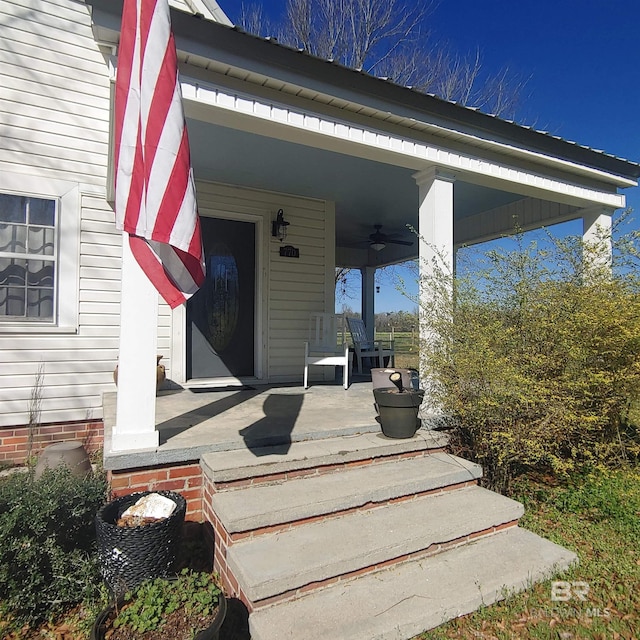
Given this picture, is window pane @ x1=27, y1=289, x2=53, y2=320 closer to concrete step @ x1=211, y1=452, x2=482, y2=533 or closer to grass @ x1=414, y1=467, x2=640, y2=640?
concrete step @ x1=211, y1=452, x2=482, y2=533

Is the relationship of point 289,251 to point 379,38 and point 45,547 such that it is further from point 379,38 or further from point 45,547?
point 379,38

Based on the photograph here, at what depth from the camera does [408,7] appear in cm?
1168

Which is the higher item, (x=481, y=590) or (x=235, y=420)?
(x=235, y=420)

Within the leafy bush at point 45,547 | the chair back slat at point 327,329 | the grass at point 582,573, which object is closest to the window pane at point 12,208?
the leafy bush at point 45,547

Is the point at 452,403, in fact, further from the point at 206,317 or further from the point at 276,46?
the point at 206,317

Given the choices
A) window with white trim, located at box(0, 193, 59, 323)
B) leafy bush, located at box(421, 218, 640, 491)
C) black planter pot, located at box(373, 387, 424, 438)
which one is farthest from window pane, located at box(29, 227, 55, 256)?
leafy bush, located at box(421, 218, 640, 491)

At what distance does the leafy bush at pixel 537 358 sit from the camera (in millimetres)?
3080

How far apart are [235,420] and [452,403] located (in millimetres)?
1636

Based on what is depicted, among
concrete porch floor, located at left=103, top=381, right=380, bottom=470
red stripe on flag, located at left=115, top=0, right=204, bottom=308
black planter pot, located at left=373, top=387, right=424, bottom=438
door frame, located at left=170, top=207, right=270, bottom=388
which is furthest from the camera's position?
door frame, located at left=170, top=207, right=270, bottom=388

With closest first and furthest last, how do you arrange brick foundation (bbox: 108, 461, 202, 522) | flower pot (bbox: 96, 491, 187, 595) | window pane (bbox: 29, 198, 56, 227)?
1. flower pot (bbox: 96, 491, 187, 595)
2. brick foundation (bbox: 108, 461, 202, 522)
3. window pane (bbox: 29, 198, 56, 227)

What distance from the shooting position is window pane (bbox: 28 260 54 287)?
4.18 metres

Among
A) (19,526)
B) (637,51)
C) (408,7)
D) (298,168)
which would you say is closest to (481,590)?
(19,526)

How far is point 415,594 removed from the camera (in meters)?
2.11

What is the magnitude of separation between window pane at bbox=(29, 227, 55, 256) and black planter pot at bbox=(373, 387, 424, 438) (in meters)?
3.36
